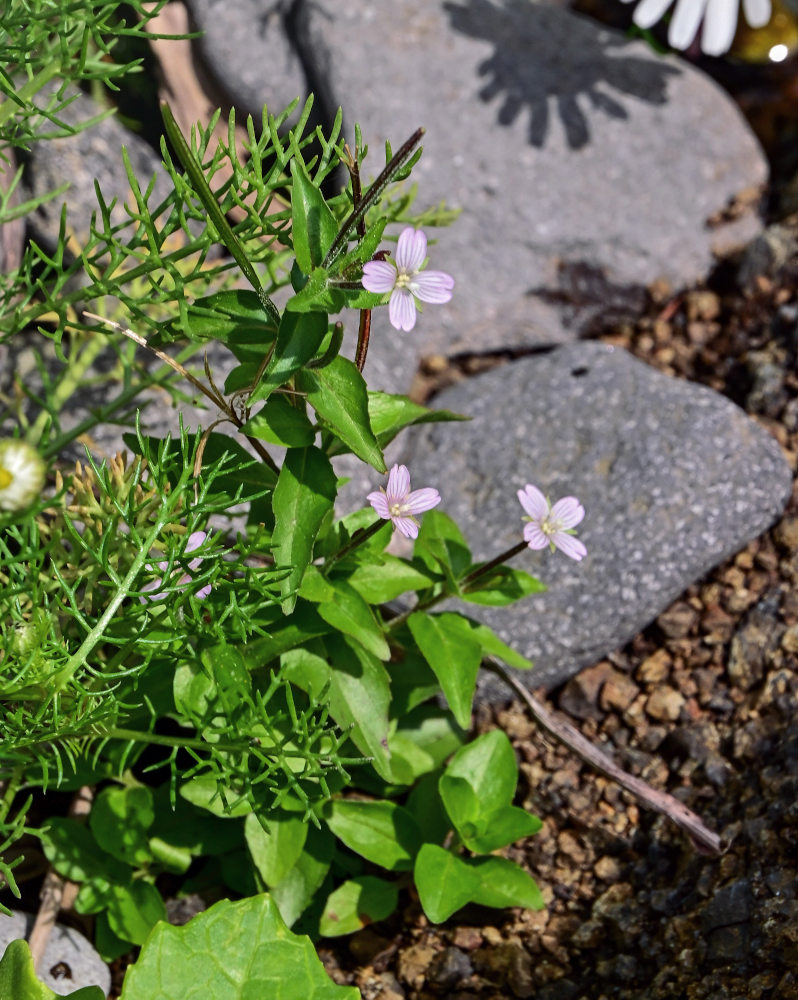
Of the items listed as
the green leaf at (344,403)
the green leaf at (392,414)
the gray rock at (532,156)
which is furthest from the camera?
the gray rock at (532,156)

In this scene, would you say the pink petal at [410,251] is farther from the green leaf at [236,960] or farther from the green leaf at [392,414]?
the green leaf at [236,960]

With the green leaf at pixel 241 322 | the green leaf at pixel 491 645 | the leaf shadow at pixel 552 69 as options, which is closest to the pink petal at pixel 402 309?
the green leaf at pixel 241 322

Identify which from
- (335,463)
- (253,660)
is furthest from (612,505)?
(253,660)

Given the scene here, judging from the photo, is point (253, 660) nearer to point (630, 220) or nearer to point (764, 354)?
point (764, 354)

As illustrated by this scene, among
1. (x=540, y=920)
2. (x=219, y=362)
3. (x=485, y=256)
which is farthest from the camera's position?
(x=485, y=256)

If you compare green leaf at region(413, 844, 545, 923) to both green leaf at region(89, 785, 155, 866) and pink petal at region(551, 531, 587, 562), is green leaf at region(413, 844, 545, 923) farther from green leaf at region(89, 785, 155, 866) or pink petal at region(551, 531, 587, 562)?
pink petal at region(551, 531, 587, 562)

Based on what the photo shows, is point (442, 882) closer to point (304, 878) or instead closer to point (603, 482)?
point (304, 878)
